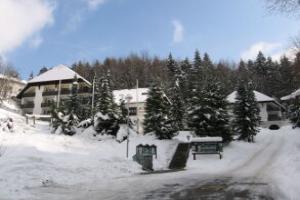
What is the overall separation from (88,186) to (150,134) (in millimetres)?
23214

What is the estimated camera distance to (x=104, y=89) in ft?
138

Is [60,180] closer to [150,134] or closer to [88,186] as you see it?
[88,186]

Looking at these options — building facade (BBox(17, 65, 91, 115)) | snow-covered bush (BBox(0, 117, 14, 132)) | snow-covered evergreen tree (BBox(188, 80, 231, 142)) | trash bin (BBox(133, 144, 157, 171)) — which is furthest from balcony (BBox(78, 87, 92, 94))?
trash bin (BBox(133, 144, 157, 171))

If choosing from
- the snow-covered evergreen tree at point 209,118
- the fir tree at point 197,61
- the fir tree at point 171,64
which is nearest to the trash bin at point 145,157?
the snow-covered evergreen tree at point 209,118

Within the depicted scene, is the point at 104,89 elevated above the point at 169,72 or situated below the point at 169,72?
below

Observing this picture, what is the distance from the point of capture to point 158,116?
37.6 meters

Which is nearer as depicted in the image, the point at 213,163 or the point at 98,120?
the point at 213,163

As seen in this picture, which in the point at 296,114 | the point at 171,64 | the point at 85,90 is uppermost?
the point at 171,64

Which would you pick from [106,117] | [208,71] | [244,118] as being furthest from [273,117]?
[106,117]

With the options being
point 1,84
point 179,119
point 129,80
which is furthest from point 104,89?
point 129,80

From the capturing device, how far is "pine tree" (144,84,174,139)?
121 ft

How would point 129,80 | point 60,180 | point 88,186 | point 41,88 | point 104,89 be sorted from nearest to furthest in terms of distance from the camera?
point 88,186 → point 60,180 → point 104,89 → point 41,88 → point 129,80

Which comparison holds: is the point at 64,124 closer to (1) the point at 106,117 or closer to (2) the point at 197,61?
(1) the point at 106,117

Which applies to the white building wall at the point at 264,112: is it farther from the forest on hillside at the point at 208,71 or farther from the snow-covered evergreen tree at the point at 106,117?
the snow-covered evergreen tree at the point at 106,117
